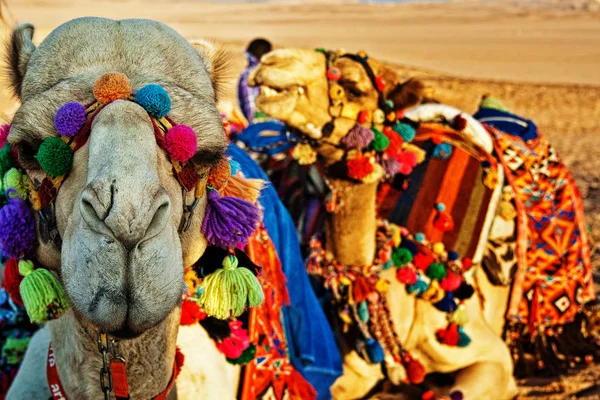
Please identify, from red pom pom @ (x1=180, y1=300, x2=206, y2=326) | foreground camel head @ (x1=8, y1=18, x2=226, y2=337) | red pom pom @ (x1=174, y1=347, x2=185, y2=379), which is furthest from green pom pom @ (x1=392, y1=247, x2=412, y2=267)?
foreground camel head @ (x1=8, y1=18, x2=226, y2=337)

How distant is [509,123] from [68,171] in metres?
3.97

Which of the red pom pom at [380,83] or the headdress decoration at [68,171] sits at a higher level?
the red pom pom at [380,83]

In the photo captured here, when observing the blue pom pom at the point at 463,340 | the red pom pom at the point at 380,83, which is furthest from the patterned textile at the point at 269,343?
the blue pom pom at the point at 463,340

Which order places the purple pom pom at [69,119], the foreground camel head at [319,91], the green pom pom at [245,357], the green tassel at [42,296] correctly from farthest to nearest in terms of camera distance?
the foreground camel head at [319,91]
the green pom pom at [245,357]
the green tassel at [42,296]
the purple pom pom at [69,119]

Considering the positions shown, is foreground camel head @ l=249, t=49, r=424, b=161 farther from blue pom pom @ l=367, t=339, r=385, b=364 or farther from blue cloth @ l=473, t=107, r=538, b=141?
blue cloth @ l=473, t=107, r=538, b=141

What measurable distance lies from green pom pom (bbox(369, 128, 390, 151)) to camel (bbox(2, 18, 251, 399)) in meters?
1.59

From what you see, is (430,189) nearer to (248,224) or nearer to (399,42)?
(248,224)

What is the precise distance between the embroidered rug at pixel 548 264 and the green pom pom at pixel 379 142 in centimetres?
120

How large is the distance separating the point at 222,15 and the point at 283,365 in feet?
217

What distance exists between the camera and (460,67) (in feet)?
78.3

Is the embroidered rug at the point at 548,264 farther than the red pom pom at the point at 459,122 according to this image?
Yes

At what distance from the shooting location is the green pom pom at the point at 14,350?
115 inches

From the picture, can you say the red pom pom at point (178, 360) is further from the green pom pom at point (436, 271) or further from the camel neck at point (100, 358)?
the green pom pom at point (436, 271)

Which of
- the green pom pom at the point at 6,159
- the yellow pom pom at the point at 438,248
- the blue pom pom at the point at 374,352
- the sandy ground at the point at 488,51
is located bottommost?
the blue pom pom at the point at 374,352
